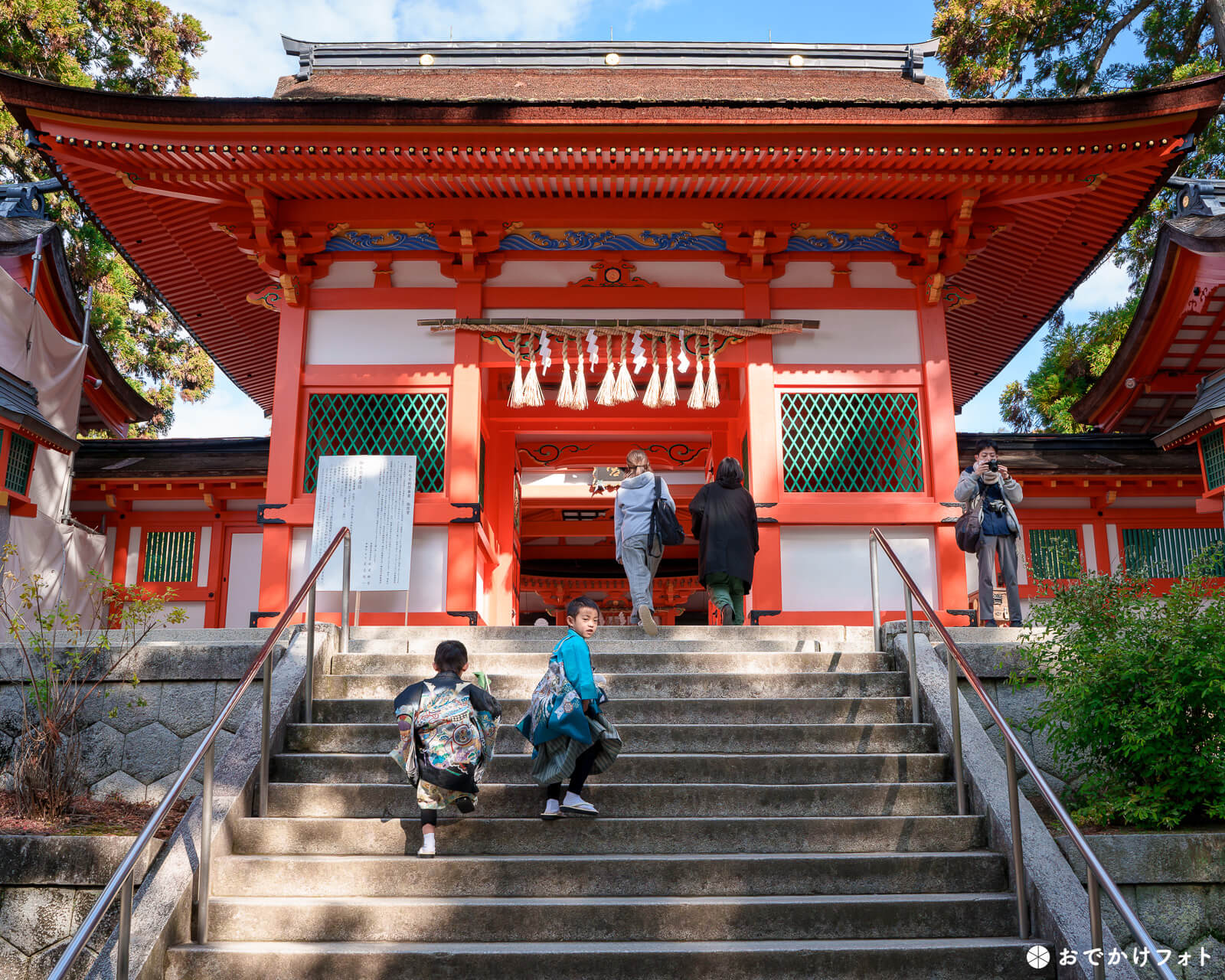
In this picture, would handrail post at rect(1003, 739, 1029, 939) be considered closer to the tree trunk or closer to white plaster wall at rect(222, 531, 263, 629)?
white plaster wall at rect(222, 531, 263, 629)

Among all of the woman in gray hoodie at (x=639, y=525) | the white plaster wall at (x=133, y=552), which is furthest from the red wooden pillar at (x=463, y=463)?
the white plaster wall at (x=133, y=552)

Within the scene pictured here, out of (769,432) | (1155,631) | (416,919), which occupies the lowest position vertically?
(416,919)

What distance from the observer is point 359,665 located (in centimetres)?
668

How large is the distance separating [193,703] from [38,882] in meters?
1.42

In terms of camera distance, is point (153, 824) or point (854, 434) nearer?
point (153, 824)

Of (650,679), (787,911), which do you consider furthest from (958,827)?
(650,679)

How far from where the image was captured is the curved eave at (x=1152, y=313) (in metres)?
10.3

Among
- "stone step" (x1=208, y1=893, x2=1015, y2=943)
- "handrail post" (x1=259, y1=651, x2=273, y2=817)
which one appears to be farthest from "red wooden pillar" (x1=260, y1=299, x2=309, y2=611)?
"stone step" (x1=208, y1=893, x2=1015, y2=943)

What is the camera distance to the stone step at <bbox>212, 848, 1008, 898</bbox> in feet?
15.5

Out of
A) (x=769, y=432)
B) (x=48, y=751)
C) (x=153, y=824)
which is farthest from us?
(x=769, y=432)

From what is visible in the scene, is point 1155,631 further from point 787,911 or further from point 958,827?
point 787,911

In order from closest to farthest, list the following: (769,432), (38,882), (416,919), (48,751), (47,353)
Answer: (416,919), (38,882), (48,751), (769,432), (47,353)

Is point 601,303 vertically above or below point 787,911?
above

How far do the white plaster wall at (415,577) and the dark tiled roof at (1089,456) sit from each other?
6065mm
